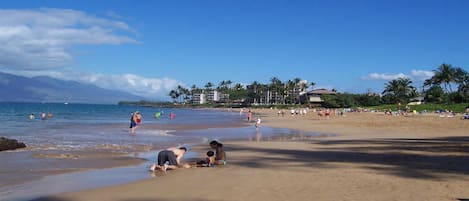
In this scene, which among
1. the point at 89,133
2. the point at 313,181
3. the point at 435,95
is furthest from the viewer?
the point at 435,95

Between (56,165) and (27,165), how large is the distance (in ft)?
2.59

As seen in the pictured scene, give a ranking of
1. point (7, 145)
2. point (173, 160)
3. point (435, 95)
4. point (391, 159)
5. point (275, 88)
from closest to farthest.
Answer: point (173, 160), point (391, 159), point (7, 145), point (435, 95), point (275, 88)

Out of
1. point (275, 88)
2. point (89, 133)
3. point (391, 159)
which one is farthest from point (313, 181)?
point (275, 88)

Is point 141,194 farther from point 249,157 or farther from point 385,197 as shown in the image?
point 249,157

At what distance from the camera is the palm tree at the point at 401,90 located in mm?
113312

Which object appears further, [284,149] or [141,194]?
Result: [284,149]

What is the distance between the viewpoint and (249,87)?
190 metres

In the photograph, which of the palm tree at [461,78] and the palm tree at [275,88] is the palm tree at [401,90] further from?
the palm tree at [275,88]

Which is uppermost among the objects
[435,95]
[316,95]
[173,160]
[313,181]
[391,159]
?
[316,95]

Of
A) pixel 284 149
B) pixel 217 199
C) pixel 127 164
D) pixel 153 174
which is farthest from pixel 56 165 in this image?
pixel 284 149

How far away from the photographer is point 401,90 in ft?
376

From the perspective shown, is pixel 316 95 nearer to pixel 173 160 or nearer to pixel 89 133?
pixel 89 133

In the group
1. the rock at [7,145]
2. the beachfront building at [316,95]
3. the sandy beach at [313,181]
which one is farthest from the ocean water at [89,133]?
the beachfront building at [316,95]

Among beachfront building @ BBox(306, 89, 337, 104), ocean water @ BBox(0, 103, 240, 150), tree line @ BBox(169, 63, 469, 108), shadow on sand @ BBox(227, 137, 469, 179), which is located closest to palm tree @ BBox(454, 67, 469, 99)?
tree line @ BBox(169, 63, 469, 108)
